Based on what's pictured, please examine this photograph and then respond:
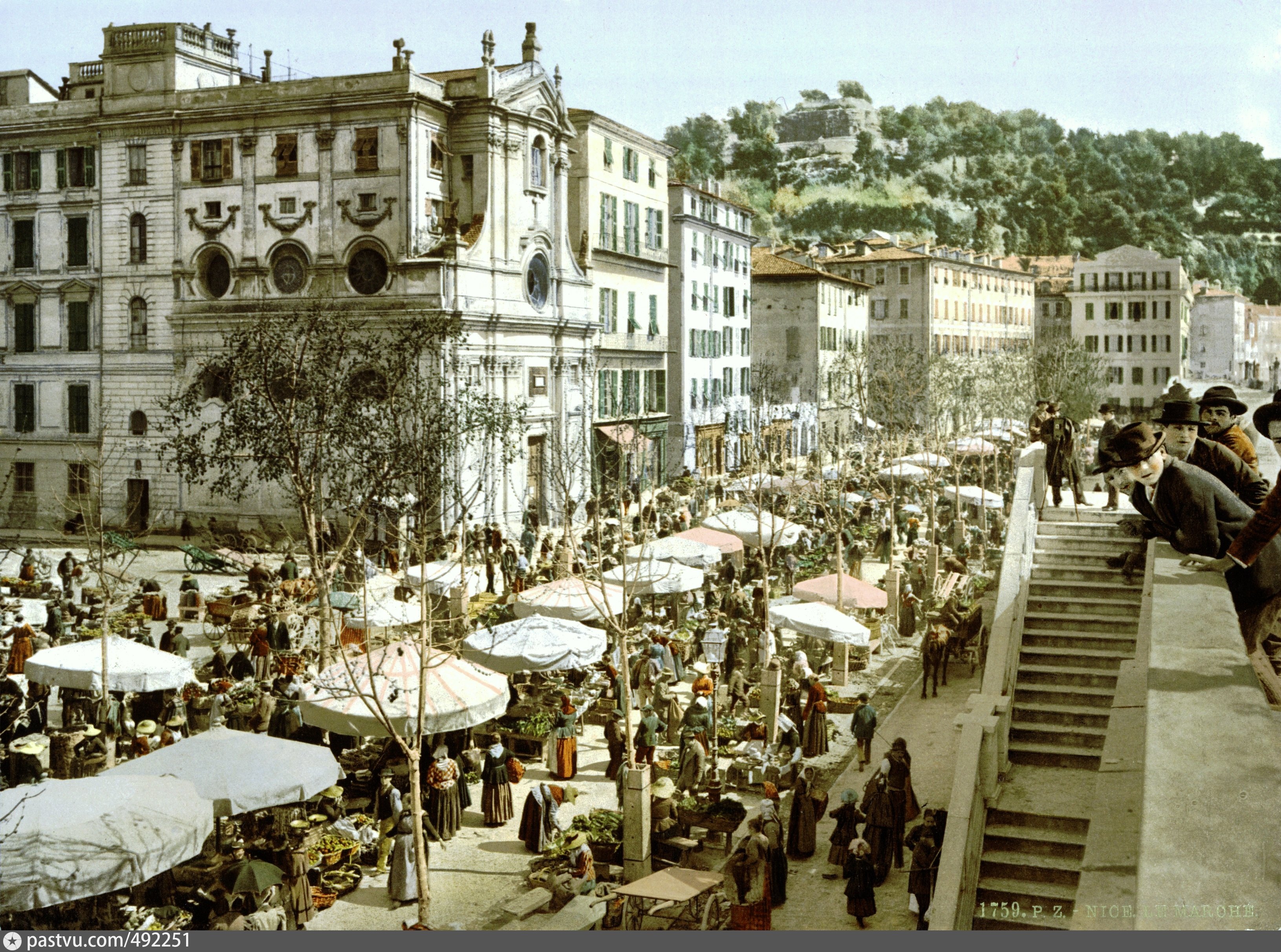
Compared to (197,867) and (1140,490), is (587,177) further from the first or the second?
(1140,490)

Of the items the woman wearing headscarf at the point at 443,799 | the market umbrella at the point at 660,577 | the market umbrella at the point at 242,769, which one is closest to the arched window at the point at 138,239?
the market umbrella at the point at 660,577

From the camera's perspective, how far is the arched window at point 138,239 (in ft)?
89.4

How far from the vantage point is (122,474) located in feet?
85.7

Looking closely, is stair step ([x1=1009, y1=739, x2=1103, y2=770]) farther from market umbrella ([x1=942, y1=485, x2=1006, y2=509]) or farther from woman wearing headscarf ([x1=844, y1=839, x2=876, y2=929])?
market umbrella ([x1=942, y1=485, x2=1006, y2=509])

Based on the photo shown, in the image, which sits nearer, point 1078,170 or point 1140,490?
point 1140,490

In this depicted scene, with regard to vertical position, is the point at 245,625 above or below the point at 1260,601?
below

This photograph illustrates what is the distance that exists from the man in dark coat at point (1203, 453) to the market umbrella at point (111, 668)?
1440 cm

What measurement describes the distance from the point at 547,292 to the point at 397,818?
77.2 ft

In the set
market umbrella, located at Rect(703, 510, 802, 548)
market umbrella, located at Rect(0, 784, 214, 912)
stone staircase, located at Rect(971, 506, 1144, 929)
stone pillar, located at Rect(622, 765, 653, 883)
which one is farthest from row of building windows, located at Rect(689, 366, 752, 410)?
market umbrella, located at Rect(0, 784, 214, 912)

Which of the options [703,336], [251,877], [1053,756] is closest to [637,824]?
[251,877]

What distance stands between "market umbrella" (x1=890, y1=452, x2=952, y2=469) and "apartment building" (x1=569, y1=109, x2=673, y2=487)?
870 cm

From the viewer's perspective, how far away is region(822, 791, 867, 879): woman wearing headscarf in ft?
48.4

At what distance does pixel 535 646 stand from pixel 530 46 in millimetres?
10668

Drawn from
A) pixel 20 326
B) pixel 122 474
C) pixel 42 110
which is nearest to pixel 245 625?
pixel 122 474
